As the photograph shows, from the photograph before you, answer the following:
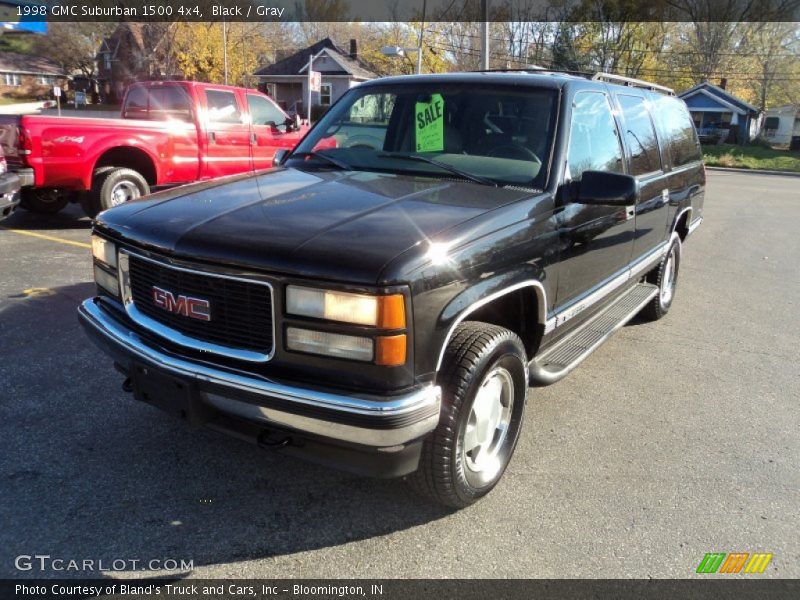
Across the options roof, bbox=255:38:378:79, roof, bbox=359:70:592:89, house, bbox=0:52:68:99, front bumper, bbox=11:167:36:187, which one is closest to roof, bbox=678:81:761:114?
roof, bbox=255:38:378:79

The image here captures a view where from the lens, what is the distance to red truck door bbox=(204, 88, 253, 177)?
970 cm

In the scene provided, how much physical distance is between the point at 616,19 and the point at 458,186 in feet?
175

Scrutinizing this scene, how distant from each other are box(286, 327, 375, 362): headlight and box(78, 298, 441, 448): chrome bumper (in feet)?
0.48

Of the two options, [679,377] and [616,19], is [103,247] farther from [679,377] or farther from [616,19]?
[616,19]

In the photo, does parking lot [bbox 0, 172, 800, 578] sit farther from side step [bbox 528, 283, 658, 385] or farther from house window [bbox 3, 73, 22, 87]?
house window [bbox 3, 73, 22, 87]

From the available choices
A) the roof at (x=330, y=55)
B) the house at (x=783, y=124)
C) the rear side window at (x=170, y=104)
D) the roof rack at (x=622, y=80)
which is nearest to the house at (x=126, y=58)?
the roof at (x=330, y=55)

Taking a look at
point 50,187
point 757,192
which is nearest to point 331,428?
point 50,187

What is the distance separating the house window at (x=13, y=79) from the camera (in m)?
62.1

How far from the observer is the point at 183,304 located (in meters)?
2.65

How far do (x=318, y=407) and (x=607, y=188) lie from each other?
1.86 meters

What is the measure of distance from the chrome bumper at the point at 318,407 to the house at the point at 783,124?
70.3 metres

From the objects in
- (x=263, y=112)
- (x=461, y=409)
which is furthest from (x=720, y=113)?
(x=461, y=409)

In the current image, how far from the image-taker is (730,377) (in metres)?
4.70

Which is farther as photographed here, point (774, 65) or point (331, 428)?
point (774, 65)
